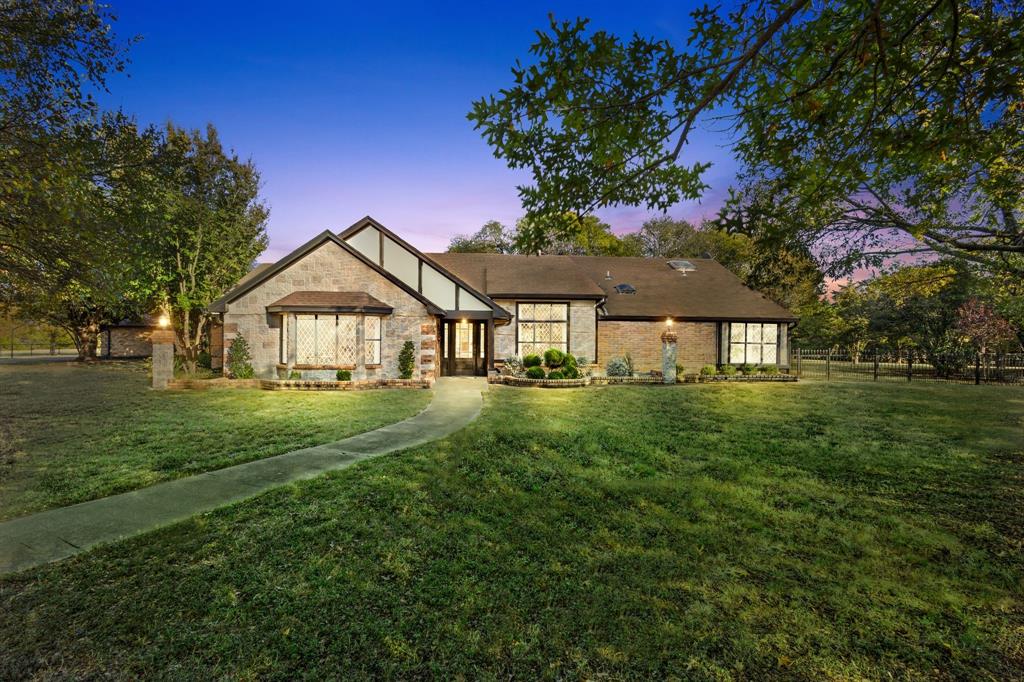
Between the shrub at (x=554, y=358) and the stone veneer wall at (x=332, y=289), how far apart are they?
16.2ft

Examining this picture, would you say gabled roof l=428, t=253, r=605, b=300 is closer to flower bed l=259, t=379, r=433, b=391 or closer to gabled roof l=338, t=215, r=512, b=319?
gabled roof l=338, t=215, r=512, b=319

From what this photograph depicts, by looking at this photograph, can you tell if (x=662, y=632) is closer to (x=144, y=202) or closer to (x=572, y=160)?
(x=572, y=160)

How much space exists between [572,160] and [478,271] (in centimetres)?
1882

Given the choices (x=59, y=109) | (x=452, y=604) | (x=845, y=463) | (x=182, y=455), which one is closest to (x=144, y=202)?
(x=59, y=109)

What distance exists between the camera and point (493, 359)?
2012cm

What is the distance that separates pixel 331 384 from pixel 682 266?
2071 cm

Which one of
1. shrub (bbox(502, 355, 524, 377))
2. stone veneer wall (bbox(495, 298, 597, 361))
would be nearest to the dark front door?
stone veneer wall (bbox(495, 298, 597, 361))

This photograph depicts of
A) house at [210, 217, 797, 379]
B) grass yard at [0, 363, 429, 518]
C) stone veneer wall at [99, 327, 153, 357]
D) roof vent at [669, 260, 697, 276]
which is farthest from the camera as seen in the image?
stone veneer wall at [99, 327, 153, 357]

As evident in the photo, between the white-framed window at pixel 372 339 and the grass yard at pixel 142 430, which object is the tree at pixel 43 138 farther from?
the white-framed window at pixel 372 339

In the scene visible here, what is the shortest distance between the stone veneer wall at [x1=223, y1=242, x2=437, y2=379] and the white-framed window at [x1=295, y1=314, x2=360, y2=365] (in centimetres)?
92

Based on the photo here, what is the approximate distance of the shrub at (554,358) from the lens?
18.8 metres

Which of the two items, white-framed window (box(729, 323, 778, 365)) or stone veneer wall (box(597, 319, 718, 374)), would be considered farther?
white-framed window (box(729, 323, 778, 365))

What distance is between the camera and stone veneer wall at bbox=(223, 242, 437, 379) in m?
16.9

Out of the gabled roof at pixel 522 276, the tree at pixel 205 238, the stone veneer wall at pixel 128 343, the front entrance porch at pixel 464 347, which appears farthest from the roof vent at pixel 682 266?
the stone veneer wall at pixel 128 343
